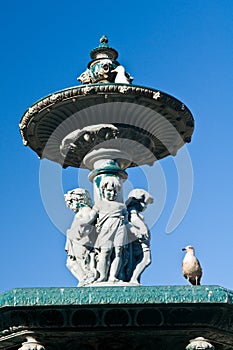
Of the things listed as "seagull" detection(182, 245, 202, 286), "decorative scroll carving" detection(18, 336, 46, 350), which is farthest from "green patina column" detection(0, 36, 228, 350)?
"seagull" detection(182, 245, 202, 286)

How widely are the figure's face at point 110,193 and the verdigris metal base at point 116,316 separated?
7.16 feet

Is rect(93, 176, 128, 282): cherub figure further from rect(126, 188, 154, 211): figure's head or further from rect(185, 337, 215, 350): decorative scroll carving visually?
rect(185, 337, 215, 350): decorative scroll carving

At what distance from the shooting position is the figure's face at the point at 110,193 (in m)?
11.4

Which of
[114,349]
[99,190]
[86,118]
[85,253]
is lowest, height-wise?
[114,349]

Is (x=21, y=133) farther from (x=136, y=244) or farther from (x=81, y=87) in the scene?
(x=136, y=244)

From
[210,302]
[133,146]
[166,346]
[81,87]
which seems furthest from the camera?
[133,146]

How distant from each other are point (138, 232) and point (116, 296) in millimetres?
2204

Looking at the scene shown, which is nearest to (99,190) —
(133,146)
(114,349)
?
(133,146)

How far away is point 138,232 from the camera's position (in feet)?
36.8

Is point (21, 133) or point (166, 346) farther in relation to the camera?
point (21, 133)

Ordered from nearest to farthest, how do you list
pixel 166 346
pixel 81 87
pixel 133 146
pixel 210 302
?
pixel 210 302
pixel 166 346
pixel 81 87
pixel 133 146

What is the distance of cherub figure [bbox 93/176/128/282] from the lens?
1084 cm

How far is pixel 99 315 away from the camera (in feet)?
30.4

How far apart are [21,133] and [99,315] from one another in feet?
12.6
